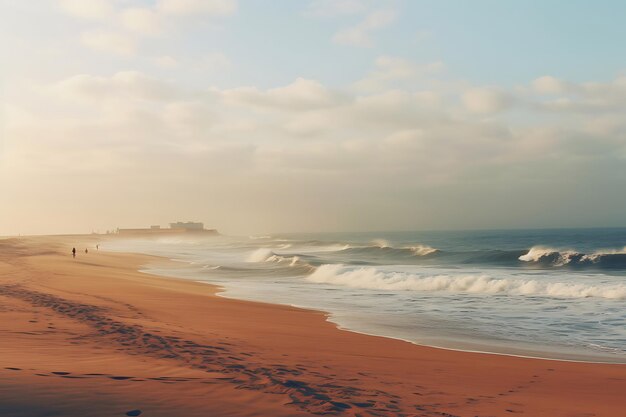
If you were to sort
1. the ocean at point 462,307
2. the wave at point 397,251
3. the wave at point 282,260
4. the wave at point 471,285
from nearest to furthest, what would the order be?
the ocean at point 462,307 → the wave at point 471,285 → the wave at point 282,260 → the wave at point 397,251

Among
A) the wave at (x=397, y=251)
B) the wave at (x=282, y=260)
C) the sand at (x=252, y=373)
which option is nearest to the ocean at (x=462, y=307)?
the sand at (x=252, y=373)

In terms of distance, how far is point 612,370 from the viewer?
33.8ft

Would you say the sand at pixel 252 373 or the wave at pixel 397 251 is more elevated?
the sand at pixel 252 373

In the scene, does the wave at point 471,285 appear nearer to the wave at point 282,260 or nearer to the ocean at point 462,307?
the ocean at point 462,307

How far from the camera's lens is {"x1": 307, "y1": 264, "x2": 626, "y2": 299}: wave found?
80.6ft

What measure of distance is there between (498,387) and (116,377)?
6.20 metres

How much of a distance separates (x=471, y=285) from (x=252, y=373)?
22646 mm

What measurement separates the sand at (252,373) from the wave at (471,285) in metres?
14.9

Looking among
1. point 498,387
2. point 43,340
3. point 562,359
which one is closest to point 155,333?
point 43,340

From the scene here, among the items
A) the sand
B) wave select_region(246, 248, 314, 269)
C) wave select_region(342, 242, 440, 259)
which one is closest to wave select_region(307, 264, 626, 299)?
wave select_region(246, 248, 314, 269)

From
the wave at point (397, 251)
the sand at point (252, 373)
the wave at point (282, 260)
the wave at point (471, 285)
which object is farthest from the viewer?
the wave at point (397, 251)

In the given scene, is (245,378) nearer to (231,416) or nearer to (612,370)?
(231,416)

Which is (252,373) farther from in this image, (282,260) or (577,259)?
(577,259)

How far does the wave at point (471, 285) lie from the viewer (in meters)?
24.6
